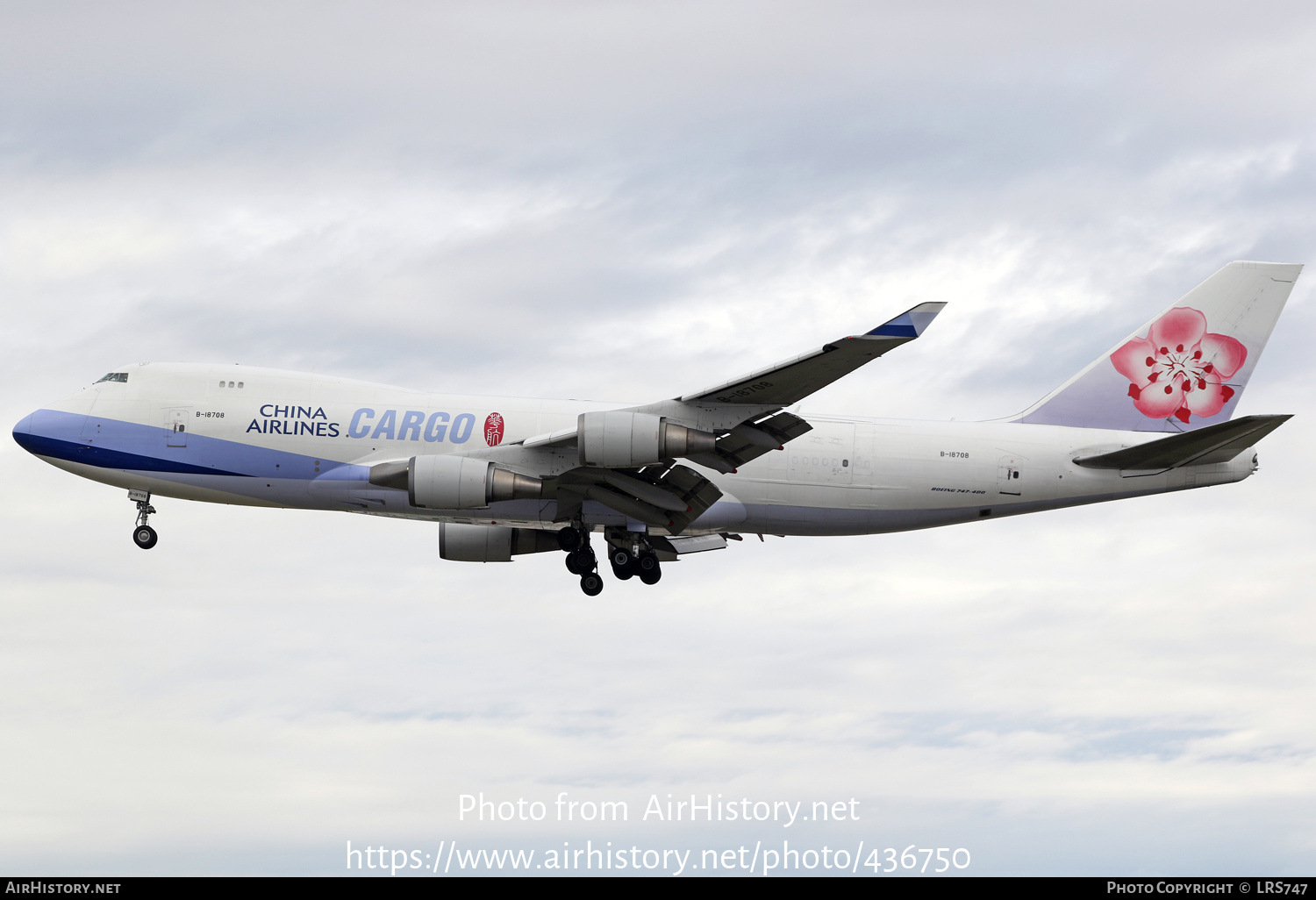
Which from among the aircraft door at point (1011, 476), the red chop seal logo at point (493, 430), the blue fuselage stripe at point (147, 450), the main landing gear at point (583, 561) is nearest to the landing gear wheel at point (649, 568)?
the main landing gear at point (583, 561)

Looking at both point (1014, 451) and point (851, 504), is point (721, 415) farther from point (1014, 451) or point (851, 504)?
point (1014, 451)

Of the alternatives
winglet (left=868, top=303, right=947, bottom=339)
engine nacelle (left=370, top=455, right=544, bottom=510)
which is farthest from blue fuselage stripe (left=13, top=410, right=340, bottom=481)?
winglet (left=868, top=303, right=947, bottom=339)

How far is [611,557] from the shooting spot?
3697 cm

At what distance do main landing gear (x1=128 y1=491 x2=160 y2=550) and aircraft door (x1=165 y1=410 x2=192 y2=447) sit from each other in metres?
1.91

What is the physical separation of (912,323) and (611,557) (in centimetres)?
1301

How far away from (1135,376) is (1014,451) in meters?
4.94

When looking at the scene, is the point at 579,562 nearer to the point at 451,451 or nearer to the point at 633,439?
the point at 451,451

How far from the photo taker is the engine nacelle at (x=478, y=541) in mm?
39219

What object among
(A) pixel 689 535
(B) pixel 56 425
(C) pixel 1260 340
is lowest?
(A) pixel 689 535

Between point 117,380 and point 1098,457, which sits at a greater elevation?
point 117,380

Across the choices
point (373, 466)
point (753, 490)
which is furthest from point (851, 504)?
point (373, 466)

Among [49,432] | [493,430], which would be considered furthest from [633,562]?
[49,432]

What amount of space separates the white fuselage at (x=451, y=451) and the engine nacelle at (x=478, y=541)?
9.91 ft

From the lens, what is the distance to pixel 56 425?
36375 mm
